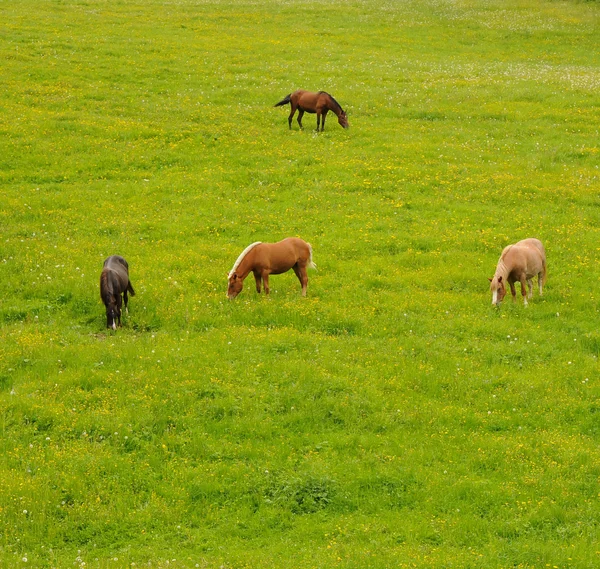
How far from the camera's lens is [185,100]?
3538 cm

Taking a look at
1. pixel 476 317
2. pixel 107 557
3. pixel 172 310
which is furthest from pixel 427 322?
pixel 107 557

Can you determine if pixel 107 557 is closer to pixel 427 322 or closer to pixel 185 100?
pixel 427 322

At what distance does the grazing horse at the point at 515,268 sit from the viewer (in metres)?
18.3

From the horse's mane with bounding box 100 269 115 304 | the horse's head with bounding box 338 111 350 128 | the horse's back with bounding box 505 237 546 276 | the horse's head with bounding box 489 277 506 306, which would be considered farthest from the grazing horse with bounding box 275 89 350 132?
the horse's mane with bounding box 100 269 115 304

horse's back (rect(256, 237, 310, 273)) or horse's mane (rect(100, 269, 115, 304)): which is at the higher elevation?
horse's back (rect(256, 237, 310, 273))

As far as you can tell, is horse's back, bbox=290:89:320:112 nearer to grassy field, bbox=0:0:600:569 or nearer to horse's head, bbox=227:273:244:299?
grassy field, bbox=0:0:600:569

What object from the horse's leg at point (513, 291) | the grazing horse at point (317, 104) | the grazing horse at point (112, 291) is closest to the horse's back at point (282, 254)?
the grazing horse at point (112, 291)

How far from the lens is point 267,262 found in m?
18.5

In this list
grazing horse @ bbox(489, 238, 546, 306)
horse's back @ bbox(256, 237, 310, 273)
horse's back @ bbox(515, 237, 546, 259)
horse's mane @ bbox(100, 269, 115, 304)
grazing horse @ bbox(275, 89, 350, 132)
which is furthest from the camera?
grazing horse @ bbox(275, 89, 350, 132)

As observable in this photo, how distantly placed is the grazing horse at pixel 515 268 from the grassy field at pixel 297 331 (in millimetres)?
480

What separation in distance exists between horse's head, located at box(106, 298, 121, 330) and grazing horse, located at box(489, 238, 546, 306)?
29.8 feet

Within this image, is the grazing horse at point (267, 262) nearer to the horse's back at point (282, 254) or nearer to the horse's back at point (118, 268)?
the horse's back at point (282, 254)

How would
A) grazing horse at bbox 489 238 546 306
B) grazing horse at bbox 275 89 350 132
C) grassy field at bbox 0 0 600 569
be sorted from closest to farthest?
grassy field at bbox 0 0 600 569, grazing horse at bbox 489 238 546 306, grazing horse at bbox 275 89 350 132

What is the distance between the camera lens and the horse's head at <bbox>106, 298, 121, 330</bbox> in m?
17.0
